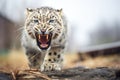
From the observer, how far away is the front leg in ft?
5.24

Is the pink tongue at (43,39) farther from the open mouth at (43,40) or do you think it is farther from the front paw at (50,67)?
the front paw at (50,67)

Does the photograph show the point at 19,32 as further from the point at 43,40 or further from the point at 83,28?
the point at 83,28

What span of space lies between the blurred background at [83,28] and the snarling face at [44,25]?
5 cm

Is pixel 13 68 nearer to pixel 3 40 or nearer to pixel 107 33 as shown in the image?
pixel 3 40

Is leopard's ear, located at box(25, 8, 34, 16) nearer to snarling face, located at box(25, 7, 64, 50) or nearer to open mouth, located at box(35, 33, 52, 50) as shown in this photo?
snarling face, located at box(25, 7, 64, 50)

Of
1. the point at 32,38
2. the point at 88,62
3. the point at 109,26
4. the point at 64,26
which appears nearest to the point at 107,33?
the point at 109,26

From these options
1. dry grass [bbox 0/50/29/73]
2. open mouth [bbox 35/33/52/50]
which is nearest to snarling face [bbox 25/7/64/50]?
open mouth [bbox 35/33/52/50]

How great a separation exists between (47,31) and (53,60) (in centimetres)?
15

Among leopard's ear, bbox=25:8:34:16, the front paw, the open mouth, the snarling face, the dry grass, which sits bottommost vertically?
the front paw

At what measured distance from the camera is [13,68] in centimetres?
158

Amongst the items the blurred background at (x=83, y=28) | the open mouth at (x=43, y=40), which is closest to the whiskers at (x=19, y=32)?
the blurred background at (x=83, y=28)

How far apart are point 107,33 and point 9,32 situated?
1.62ft

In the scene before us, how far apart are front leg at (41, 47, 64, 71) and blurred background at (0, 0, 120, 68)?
0.06 m

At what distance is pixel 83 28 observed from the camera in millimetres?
1810
